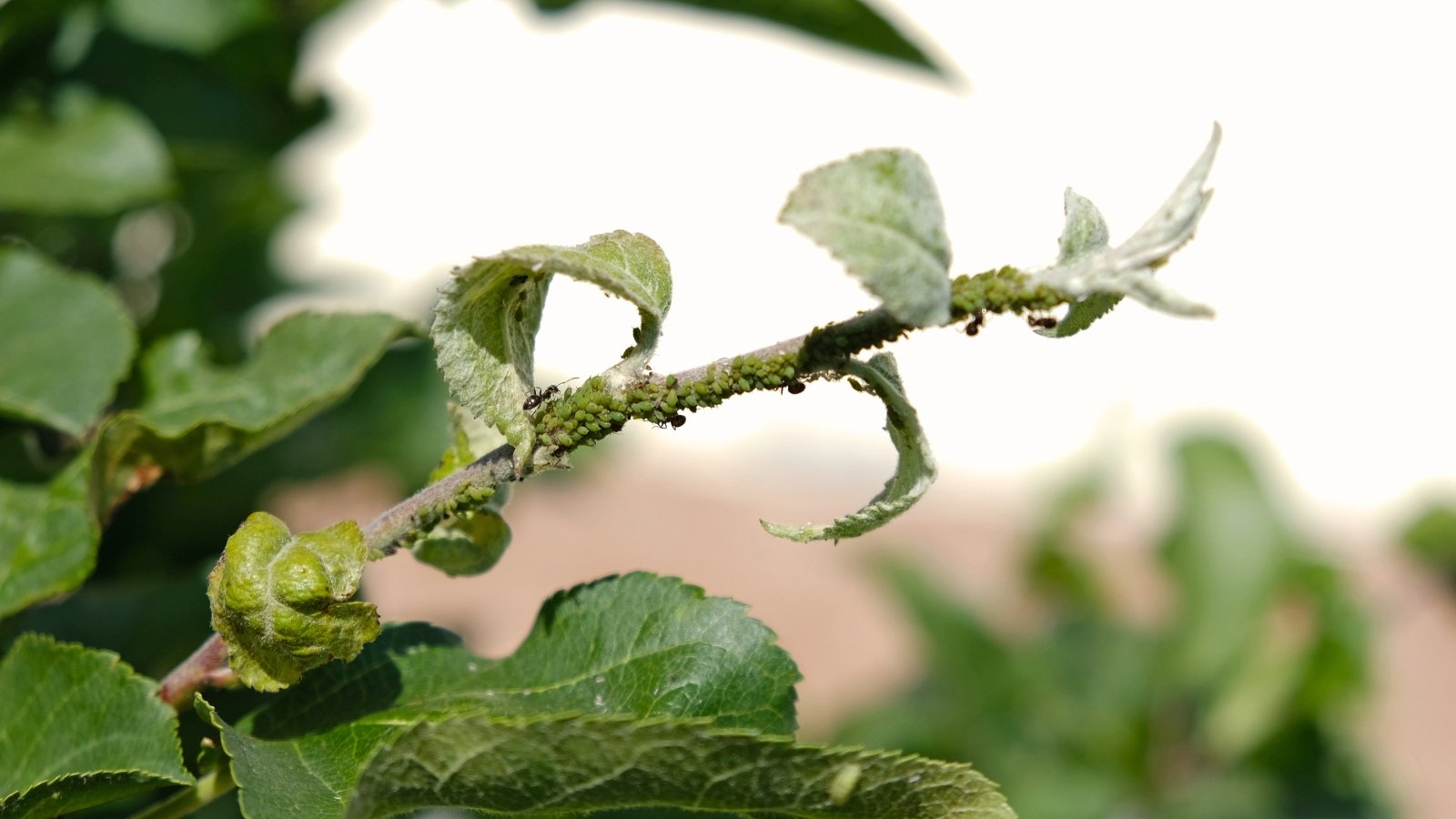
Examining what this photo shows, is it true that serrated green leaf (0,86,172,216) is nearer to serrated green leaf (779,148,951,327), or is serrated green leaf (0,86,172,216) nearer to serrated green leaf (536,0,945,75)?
serrated green leaf (536,0,945,75)

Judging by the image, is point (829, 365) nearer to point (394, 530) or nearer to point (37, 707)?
point (394, 530)

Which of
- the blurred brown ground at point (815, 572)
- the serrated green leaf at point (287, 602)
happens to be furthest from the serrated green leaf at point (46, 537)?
the blurred brown ground at point (815, 572)

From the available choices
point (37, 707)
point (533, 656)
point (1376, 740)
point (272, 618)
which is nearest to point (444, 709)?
point (533, 656)

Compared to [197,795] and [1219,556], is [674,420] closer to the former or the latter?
[197,795]

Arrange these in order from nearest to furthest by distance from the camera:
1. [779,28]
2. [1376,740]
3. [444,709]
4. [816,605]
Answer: [444,709], [779,28], [1376,740], [816,605]

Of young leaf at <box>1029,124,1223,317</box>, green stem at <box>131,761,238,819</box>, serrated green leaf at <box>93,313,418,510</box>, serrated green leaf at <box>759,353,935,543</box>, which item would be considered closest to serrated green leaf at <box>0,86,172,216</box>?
serrated green leaf at <box>93,313,418,510</box>

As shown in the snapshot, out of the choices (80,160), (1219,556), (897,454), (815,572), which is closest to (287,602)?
(897,454)
